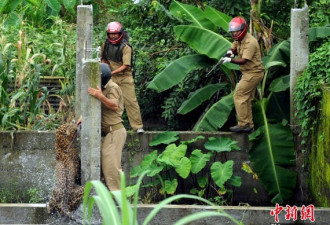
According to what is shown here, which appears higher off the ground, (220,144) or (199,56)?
(199,56)


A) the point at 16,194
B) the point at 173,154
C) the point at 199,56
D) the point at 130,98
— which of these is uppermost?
the point at 199,56

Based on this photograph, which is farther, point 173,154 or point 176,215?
point 173,154

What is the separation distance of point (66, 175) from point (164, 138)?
1638 mm

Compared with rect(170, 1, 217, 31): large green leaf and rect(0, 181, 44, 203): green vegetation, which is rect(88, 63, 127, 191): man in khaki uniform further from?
rect(170, 1, 217, 31): large green leaf

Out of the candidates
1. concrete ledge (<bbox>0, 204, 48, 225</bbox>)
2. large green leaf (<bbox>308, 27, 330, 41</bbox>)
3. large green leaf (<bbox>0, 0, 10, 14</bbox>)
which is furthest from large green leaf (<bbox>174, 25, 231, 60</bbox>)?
concrete ledge (<bbox>0, 204, 48, 225</bbox>)

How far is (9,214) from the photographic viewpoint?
9.50 metres

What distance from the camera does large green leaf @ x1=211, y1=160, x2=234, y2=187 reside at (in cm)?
1045

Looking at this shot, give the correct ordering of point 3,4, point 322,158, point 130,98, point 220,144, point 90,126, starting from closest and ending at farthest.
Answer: point 90,126
point 322,158
point 220,144
point 3,4
point 130,98

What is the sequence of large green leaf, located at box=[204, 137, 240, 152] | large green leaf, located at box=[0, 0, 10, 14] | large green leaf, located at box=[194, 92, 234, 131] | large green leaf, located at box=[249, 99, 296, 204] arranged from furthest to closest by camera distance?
large green leaf, located at box=[194, 92, 234, 131] < large green leaf, located at box=[0, 0, 10, 14] < large green leaf, located at box=[249, 99, 296, 204] < large green leaf, located at box=[204, 137, 240, 152]

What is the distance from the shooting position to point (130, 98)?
37.4 feet

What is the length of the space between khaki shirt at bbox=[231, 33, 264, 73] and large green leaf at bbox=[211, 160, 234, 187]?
52.6 inches

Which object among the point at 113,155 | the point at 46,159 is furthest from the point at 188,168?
the point at 46,159

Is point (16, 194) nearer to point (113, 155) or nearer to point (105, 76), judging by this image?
point (113, 155)

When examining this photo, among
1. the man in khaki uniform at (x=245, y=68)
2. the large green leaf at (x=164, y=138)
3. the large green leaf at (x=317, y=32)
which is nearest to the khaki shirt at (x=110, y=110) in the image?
the large green leaf at (x=164, y=138)
